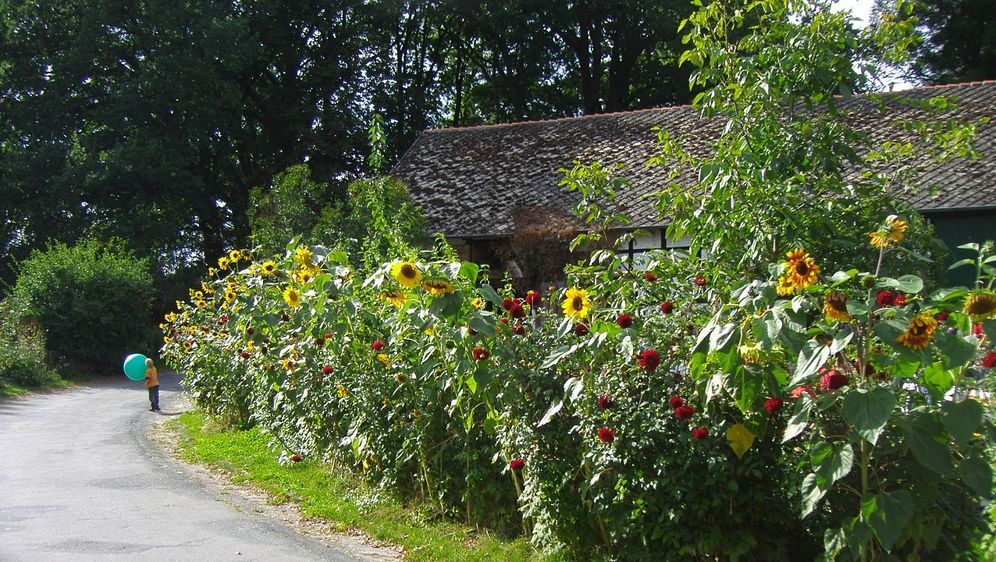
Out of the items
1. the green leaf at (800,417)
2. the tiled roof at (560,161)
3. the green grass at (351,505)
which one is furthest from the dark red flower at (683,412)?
the tiled roof at (560,161)

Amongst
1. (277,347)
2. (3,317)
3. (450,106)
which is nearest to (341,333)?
(277,347)

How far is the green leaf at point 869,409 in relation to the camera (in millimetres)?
3256

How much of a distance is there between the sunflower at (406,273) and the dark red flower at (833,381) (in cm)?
250

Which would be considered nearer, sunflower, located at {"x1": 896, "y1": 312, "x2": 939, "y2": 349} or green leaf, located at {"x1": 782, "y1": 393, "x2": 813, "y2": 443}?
sunflower, located at {"x1": 896, "y1": 312, "x2": 939, "y2": 349}

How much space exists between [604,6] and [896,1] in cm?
3143

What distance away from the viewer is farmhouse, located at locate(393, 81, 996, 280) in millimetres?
15203

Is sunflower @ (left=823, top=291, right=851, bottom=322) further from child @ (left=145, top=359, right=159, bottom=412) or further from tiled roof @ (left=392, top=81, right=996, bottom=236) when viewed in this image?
child @ (left=145, top=359, right=159, bottom=412)

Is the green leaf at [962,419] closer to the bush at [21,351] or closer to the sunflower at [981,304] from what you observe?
the sunflower at [981,304]

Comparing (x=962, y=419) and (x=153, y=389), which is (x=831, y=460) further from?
(x=153, y=389)

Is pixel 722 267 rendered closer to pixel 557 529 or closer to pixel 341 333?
pixel 557 529

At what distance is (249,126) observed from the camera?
120 ft

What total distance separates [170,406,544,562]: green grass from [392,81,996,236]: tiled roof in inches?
358

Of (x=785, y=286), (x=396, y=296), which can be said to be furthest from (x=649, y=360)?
(x=396, y=296)

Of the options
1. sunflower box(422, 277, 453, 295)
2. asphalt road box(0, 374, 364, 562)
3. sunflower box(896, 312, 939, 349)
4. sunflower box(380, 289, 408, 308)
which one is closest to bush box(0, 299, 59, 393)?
asphalt road box(0, 374, 364, 562)
